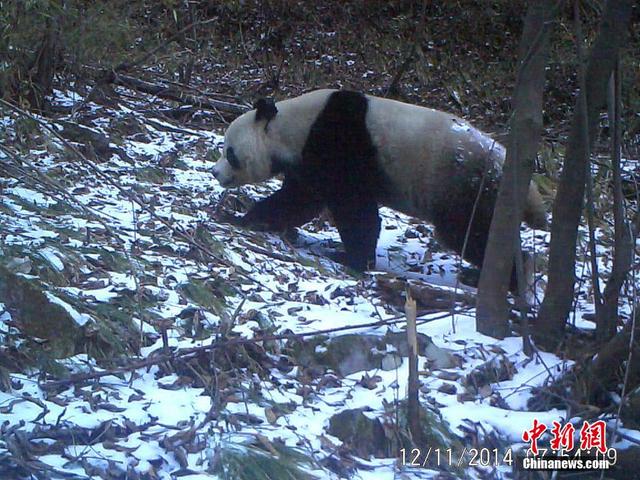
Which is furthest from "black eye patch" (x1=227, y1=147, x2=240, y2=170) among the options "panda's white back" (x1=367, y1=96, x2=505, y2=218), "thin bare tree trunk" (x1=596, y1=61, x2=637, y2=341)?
"thin bare tree trunk" (x1=596, y1=61, x2=637, y2=341)

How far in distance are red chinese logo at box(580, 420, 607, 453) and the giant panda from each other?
2421 mm

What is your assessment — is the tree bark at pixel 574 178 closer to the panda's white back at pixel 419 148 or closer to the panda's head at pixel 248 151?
the panda's white back at pixel 419 148

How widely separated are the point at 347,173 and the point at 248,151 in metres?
1.02

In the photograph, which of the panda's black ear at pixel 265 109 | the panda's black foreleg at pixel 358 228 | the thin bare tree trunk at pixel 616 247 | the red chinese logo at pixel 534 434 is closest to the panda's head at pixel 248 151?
the panda's black ear at pixel 265 109

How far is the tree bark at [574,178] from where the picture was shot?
4.31 meters

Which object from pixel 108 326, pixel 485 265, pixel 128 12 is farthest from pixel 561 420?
pixel 128 12

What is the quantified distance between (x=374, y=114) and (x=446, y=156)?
69 cm

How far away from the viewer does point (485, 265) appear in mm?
4777

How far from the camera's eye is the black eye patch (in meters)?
7.19

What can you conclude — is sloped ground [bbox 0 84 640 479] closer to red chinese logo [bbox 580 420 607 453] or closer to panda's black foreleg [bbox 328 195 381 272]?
red chinese logo [bbox 580 420 607 453]

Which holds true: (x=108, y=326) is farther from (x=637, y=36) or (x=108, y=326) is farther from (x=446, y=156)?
(x=637, y=36)

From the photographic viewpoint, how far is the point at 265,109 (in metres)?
7.02

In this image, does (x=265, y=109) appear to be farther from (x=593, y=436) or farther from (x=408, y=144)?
(x=593, y=436)

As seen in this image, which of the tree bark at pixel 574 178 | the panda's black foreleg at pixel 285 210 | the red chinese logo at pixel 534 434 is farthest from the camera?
the panda's black foreleg at pixel 285 210
